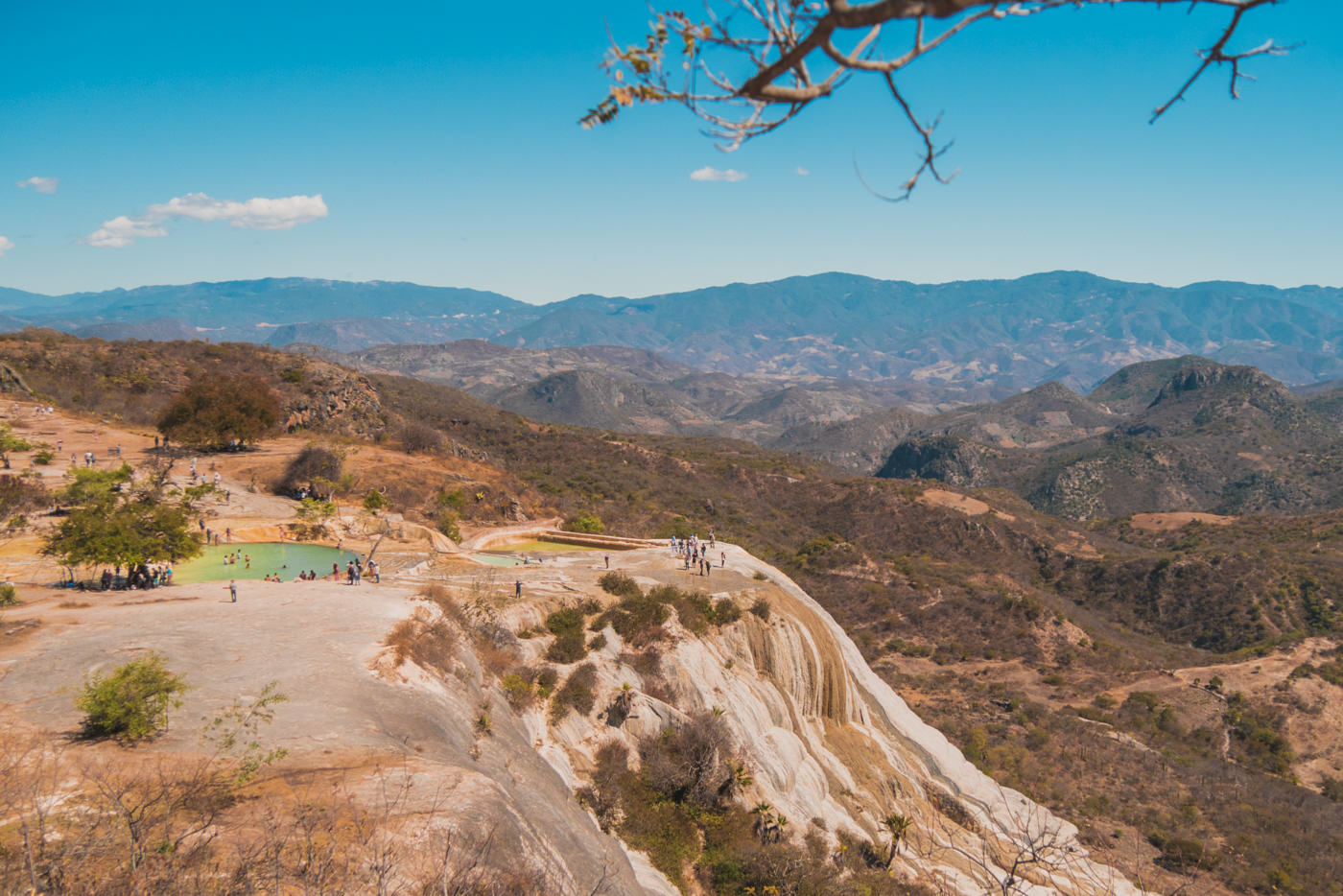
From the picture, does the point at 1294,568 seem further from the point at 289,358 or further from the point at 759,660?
the point at 289,358

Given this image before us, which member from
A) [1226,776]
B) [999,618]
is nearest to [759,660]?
[1226,776]

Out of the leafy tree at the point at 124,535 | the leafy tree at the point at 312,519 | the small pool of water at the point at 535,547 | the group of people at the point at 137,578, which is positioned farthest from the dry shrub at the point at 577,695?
the leafy tree at the point at 312,519

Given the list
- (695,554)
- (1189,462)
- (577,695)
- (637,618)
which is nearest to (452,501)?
(695,554)

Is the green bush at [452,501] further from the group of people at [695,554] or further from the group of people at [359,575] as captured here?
the group of people at [695,554]

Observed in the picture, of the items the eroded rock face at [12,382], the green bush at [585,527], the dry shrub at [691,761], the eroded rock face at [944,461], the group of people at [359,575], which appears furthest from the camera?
the eroded rock face at [944,461]

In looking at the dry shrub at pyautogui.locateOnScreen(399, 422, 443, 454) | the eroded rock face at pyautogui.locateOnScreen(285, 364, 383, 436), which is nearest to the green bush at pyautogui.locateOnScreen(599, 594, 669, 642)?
the dry shrub at pyautogui.locateOnScreen(399, 422, 443, 454)

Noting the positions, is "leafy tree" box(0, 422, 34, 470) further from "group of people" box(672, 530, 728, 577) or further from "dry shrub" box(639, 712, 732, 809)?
"dry shrub" box(639, 712, 732, 809)
